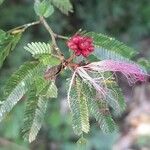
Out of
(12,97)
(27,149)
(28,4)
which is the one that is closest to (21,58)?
(28,4)

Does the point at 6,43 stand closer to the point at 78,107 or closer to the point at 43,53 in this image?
the point at 43,53

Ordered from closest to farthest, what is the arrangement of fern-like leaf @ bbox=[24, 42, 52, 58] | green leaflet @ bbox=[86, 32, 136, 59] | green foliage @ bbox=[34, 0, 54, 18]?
fern-like leaf @ bbox=[24, 42, 52, 58], green leaflet @ bbox=[86, 32, 136, 59], green foliage @ bbox=[34, 0, 54, 18]

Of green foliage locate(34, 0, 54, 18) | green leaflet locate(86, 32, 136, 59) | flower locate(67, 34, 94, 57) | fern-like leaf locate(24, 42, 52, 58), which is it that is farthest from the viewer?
green foliage locate(34, 0, 54, 18)

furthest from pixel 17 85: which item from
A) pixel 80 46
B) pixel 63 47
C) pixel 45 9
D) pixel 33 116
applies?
pixel 63 47

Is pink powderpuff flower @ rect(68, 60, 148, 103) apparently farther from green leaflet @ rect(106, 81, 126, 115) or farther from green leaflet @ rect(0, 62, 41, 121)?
green leaflet @ rect(0, 62, 41, 121)

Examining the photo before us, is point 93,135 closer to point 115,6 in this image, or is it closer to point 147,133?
point 147,133

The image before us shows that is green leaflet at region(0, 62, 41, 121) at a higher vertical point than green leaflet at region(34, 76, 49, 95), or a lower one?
higher

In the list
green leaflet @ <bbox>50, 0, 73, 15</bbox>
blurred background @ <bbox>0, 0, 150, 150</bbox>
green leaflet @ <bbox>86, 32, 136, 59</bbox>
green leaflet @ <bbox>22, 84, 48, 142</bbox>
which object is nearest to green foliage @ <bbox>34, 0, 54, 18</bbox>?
green leaflet @ <bbox>50, 0, 73, 15</bbox>
